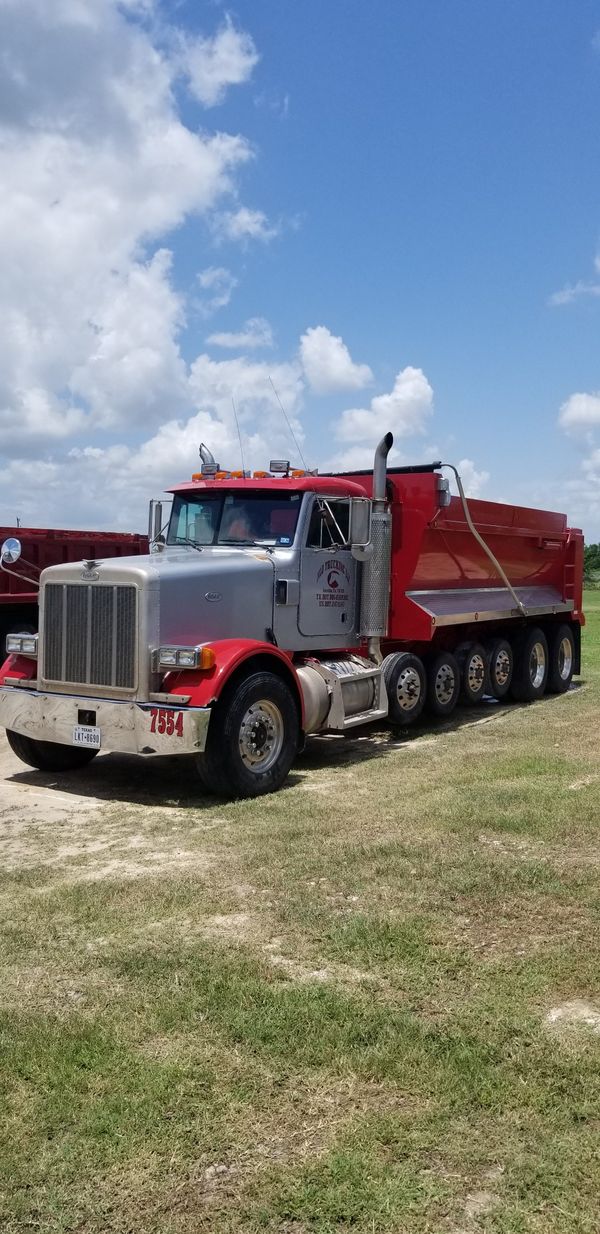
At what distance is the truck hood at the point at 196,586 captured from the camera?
7594 millimetres

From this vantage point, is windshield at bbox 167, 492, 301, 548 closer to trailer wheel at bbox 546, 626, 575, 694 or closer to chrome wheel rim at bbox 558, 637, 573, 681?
trailer wheel at bbox 546, 626, 575, 694

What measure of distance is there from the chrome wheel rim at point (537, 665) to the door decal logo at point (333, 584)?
4.94 meters

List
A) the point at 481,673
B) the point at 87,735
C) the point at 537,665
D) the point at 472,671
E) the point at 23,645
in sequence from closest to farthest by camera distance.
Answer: the point at 87,735
the point at 23,645
the point at 472,671
the point at 481,673
the point at 537,665

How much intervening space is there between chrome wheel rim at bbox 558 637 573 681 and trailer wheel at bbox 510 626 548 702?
0.65 meters

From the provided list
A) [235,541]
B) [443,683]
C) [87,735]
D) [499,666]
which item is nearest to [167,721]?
[87,735]

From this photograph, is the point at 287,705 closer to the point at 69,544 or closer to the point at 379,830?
the point at 379,830

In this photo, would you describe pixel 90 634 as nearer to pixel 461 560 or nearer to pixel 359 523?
pixel 359 523

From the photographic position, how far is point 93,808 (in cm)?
746

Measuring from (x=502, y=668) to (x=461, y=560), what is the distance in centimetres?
206

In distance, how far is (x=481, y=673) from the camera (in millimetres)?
12609

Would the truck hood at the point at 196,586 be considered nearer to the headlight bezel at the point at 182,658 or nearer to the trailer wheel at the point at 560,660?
the headlight bezel at the point at 182,658

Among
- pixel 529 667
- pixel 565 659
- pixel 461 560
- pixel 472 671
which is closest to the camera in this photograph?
pixel 461 560

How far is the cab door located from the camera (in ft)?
30.1

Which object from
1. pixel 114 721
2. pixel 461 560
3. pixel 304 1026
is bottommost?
pixel 304 1026
